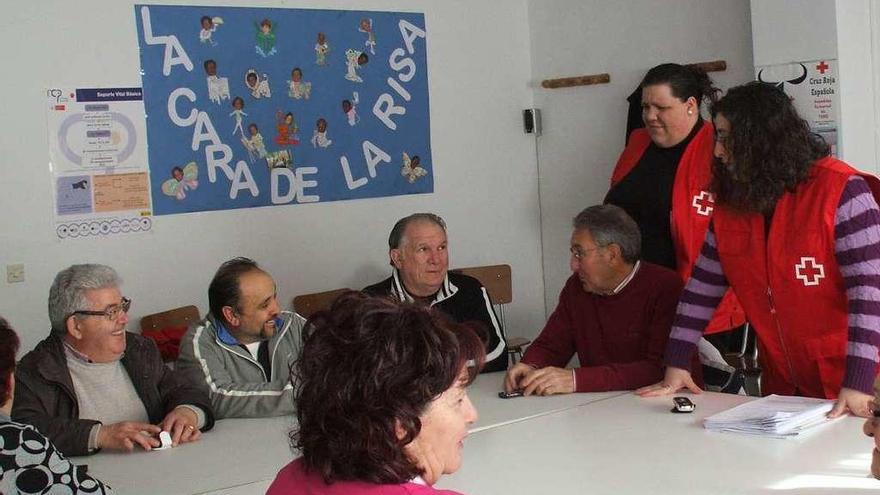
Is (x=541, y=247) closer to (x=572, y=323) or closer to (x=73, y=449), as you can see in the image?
(x=572, y=323)

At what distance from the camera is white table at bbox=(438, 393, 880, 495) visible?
8.34 ft

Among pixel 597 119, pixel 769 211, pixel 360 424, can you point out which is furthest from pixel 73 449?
pixel 597 119

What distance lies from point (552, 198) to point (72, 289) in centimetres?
355

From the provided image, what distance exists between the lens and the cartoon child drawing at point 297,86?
18.1ft

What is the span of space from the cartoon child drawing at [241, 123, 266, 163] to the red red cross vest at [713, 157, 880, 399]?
2682 millimetres

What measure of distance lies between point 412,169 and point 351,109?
1.57ft

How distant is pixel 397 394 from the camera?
65.2 inches

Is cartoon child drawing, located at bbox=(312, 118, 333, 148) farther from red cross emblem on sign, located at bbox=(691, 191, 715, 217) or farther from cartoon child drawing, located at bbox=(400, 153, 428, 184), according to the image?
red cross emblem on sign, located at bbox=(691, 191, 715, 217)

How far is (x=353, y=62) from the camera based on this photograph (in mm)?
5750

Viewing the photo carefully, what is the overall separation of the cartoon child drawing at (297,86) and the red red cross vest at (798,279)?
2746 millimetres

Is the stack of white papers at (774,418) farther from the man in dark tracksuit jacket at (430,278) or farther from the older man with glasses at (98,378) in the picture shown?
the older man with glasses at (98,378)

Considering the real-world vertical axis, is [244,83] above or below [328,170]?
above

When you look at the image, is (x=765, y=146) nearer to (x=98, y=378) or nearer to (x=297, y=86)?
(x=98, y=378)

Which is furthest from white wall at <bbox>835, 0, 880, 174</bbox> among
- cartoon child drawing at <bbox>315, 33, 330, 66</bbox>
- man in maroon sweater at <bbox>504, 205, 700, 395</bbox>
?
cartoon child drawing at <bbox>315, 33, 330, 66</bbox>
